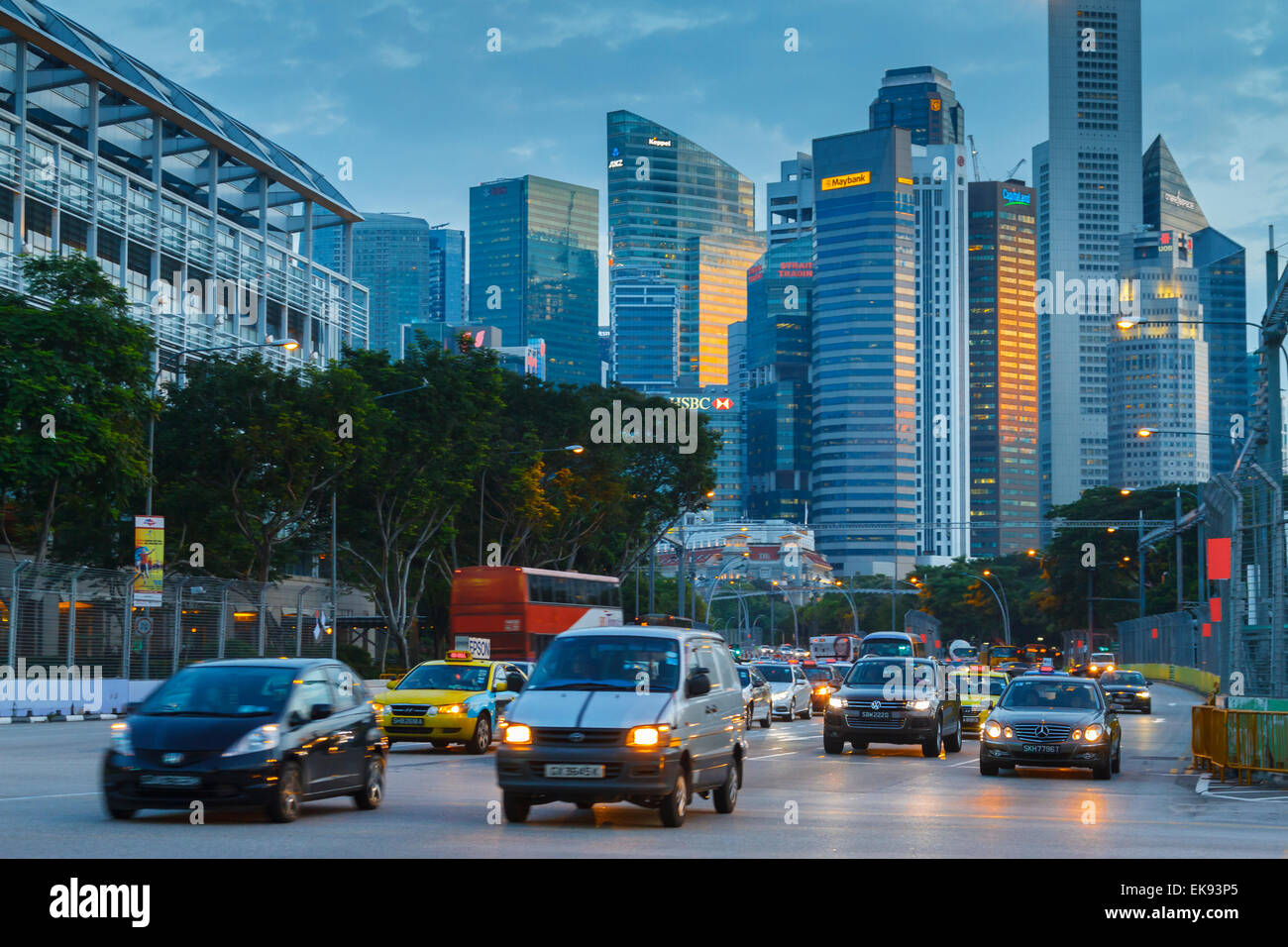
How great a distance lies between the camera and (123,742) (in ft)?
49.0

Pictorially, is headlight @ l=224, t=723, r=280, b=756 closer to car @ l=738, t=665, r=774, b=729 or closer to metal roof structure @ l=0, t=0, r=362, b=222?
car @ l=738, t=665, r=774, b=729

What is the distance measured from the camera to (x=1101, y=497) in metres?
127

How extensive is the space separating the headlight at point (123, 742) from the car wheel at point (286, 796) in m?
1.34

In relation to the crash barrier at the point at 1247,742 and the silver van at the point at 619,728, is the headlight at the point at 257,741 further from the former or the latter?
the crash barrier at the point at 1247,742

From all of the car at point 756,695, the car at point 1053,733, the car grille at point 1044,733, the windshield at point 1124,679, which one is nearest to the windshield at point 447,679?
the car at point 1053,733

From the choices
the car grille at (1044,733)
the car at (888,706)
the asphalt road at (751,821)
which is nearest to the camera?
the asphalt road at (751,821)

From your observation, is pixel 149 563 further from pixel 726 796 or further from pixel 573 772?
pixel 573 772

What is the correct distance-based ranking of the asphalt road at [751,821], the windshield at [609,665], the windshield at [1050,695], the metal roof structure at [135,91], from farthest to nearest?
the metal roof structure at [135,91] < the windshield at [1050,695] < the windshield at [609,665] < the asphalt road at [751,821]

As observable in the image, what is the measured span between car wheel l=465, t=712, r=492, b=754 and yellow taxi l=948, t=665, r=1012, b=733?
11.5m

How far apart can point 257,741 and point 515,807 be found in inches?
97.0

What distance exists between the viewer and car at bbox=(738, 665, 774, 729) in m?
37.4

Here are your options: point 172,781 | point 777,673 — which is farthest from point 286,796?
point 777,673

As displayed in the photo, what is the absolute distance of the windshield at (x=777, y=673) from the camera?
44.3 metres

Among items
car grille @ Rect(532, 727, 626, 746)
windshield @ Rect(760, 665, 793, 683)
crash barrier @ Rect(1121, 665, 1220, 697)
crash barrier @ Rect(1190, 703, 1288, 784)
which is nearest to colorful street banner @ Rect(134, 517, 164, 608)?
windshield @ Rect(760, 665, 793, 683)
